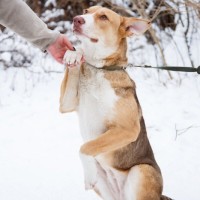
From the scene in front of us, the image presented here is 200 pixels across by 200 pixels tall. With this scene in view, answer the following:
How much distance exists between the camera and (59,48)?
3.52 metres

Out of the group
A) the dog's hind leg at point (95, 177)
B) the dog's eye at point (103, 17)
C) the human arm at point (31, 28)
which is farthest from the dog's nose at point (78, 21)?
the dog's hind leg at point (95, 177)

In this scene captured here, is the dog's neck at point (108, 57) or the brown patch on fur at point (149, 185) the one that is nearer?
the brown patch on fur at point (149, 185)

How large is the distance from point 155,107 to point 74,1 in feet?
→ 15.3

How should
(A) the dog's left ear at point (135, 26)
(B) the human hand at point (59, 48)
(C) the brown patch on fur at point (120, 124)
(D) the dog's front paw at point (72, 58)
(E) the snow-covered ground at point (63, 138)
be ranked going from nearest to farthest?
(C) the brown patch on fur at point (120, 124), (D) the dog's front paw at point (72, 58), (A) the dog's left ear at point (135, 26), (B) the human hand at point (59, 48), (E) the snow-covered ground at point (63, 138)

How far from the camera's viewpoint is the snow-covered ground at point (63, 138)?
418 cm

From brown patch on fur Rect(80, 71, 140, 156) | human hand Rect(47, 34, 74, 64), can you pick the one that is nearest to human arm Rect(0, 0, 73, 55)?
human hand Rect(47, 34, 74, 64)

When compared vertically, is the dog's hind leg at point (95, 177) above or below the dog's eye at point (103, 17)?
below

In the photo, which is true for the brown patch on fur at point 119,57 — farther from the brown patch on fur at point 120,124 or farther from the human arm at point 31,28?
the human arm at point 31,28

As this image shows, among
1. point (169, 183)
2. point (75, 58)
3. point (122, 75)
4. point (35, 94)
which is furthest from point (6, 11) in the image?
point (35, 94)

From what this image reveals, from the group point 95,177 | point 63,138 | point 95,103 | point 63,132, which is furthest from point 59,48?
point 63,132

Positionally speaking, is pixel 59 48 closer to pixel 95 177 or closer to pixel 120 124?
pixel 120 124

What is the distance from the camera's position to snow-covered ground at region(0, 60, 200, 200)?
4.18 meters

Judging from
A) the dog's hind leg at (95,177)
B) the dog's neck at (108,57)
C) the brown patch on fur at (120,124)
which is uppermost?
the dog's neck at (108,57)

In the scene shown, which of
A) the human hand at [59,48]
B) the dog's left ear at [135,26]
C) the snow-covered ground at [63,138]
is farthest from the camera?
the snow-covered ground at [63,138]
